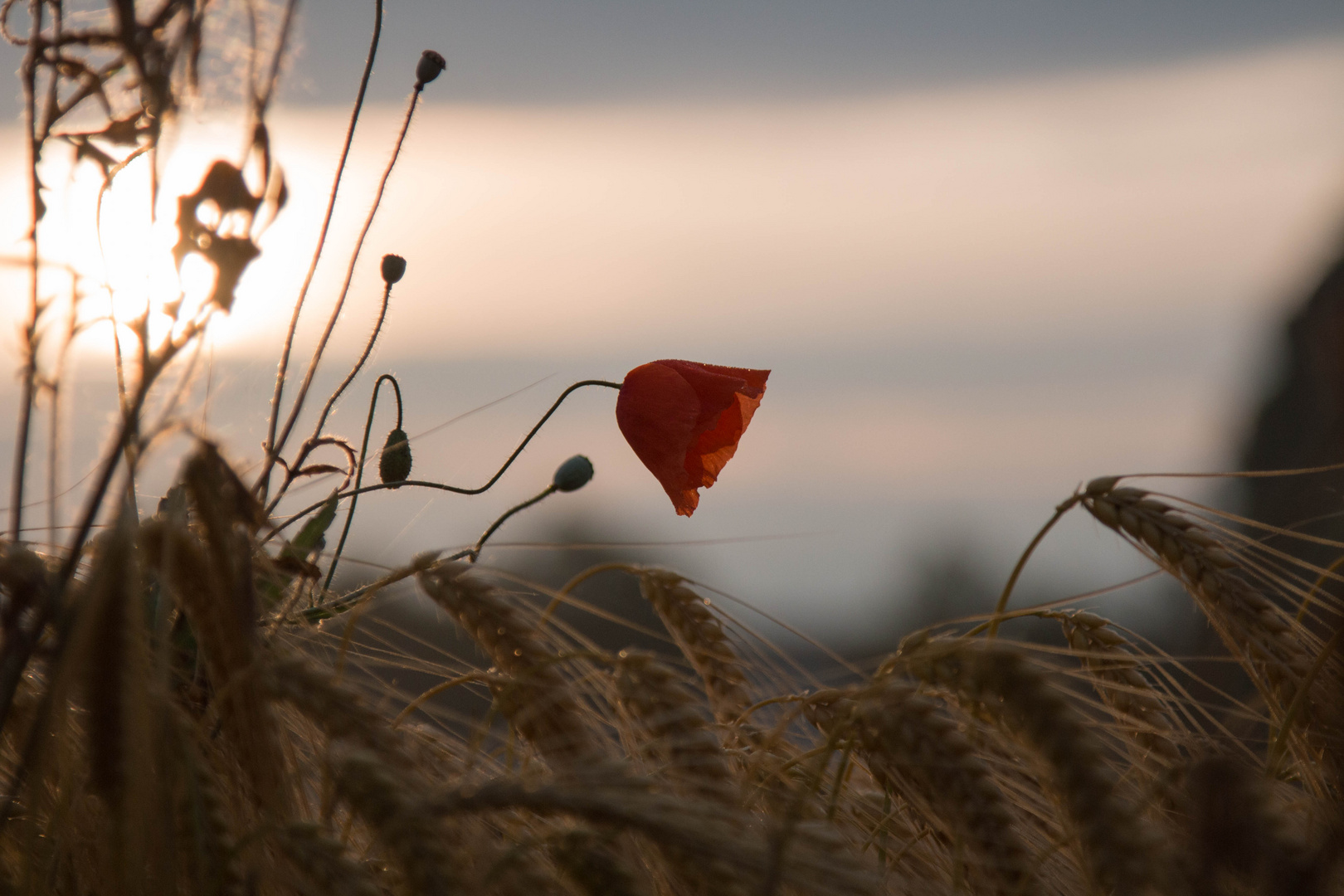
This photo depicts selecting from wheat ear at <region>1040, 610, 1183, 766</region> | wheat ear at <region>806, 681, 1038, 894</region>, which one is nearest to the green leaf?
wheat ear at <region>806, 681, 1038, 894</region>

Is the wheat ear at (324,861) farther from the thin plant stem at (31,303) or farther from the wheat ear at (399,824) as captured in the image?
the thin plant stem at (31,303)

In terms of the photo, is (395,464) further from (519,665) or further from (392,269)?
(519,665)

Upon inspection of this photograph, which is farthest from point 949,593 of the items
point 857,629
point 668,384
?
point 668,384

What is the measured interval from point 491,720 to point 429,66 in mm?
751

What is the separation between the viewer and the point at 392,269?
3.76 feet

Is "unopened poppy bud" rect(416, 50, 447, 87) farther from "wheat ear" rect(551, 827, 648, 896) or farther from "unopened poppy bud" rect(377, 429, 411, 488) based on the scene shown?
"wheat ear" rect(551, 827, 648, 896)

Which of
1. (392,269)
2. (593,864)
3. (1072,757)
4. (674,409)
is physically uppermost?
(392,269)

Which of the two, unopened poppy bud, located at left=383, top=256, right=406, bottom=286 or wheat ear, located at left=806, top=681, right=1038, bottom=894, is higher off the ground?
unopened poppy bud, located at left=383, top=256, right=406, bottom=286

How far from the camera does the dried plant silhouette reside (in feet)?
1.84

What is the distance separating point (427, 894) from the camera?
566 mm

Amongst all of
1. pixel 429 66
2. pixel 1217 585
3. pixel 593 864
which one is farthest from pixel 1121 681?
pixel 429 66

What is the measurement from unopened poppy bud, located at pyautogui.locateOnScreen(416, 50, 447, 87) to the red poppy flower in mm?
411

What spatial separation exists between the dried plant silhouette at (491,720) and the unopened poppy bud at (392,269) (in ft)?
0.19

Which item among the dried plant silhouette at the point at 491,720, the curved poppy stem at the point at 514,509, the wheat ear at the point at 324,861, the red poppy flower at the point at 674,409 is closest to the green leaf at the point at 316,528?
the dried plant silhouette at the point at 491,720
